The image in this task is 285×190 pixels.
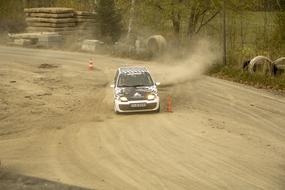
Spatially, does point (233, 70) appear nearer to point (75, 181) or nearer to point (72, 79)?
point (72, 79)

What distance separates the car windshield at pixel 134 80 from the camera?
851 inches

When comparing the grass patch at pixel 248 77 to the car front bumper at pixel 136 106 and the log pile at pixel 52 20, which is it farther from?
the log pile at pixel 52 20

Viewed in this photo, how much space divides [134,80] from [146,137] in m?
4.57

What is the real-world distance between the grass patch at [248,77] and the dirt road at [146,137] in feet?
3.49

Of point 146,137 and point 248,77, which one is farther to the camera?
point 248,77

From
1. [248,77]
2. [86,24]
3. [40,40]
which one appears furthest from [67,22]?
[248,77]

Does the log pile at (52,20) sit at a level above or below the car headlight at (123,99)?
above

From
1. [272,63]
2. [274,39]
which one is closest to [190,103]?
[272,63]

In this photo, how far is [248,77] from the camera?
28906mm

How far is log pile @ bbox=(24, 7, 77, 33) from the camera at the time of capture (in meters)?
48.2

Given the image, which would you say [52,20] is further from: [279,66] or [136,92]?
[136,92]

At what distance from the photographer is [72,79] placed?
30.2 metres

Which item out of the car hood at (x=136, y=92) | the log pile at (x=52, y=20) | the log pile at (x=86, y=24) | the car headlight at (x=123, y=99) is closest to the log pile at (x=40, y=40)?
the log pile at (x=52, y=20)

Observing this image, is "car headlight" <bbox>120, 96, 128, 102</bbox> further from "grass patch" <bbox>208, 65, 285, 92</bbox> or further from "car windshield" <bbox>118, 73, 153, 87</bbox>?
"grass patch" <bbox>208, 65, 285, 92</bbox>
